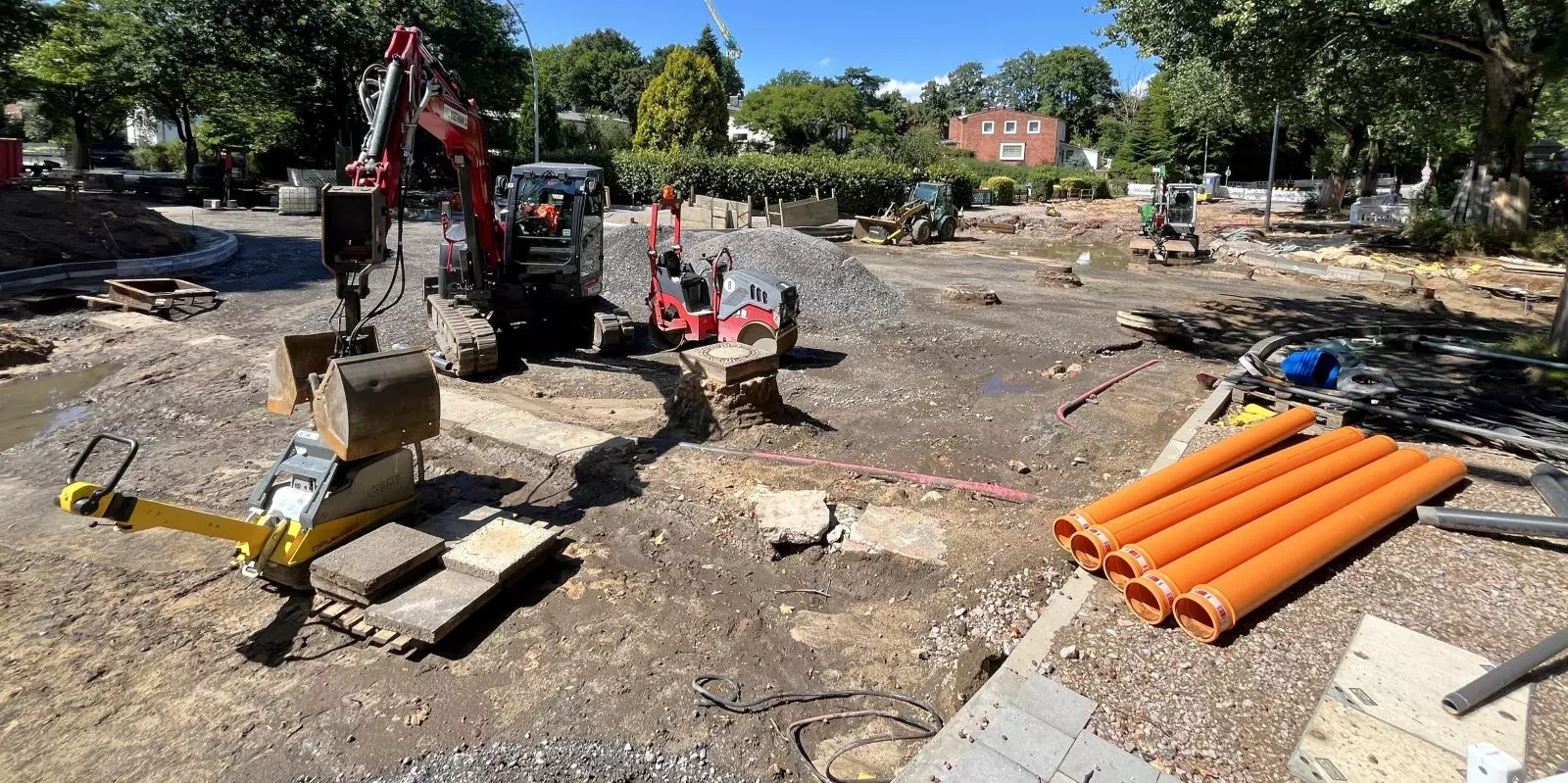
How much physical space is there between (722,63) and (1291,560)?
312 feet

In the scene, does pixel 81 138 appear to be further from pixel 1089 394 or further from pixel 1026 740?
pixel 1026 740

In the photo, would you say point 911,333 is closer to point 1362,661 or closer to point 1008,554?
point 1008,554

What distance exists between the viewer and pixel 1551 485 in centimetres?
618

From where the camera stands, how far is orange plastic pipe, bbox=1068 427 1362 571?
508cm

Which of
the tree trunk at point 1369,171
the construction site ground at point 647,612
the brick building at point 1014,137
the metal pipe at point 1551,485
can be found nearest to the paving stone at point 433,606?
the construction site ground at point 647,612

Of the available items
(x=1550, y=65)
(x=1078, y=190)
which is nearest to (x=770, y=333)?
(x=1550, y=65)

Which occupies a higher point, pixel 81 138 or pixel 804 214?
pixel 81 138

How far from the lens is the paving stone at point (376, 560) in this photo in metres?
4.59

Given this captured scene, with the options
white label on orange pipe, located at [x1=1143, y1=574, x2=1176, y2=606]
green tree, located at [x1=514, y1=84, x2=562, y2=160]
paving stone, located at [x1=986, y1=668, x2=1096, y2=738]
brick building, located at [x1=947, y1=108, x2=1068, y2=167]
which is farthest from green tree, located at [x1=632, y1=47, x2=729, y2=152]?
paving stone, located at [x1=986, y1=668, x2=1096, y2=738]

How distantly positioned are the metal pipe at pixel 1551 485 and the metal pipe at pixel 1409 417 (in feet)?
0.94

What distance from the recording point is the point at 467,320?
1025 cm

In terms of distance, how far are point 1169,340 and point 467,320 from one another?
10.3 meters

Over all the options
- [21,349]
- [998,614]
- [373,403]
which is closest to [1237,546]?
[998,614]

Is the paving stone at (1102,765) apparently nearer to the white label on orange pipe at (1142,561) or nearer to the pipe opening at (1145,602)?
the pipe opening at (1145,602)
